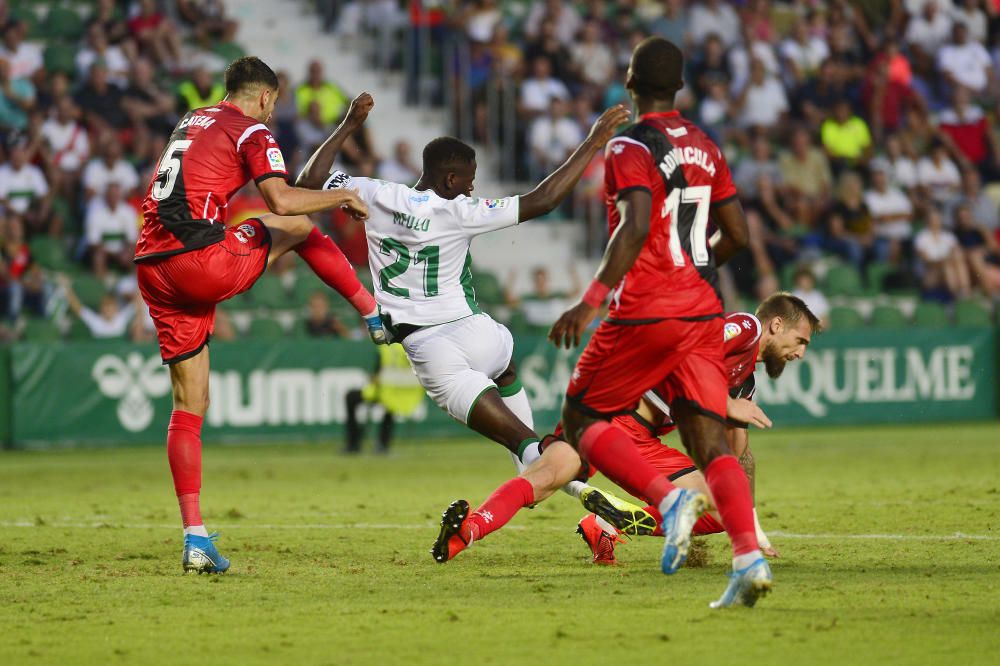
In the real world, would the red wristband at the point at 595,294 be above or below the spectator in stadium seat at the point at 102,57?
below

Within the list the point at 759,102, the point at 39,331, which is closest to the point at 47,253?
the point at 39,331

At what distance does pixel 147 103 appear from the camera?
19141mm

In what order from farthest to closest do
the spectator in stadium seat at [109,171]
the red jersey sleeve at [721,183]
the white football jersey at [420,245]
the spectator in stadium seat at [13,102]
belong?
the spectator in stadium seat at [13,102]
the spectator in stadium seat at [109,171]
the white football jersey at [420,245]
the red jersey sleeve at [721,183]

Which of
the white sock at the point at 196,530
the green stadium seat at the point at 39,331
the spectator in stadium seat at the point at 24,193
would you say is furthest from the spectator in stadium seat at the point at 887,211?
the white sock at the point at 196,530

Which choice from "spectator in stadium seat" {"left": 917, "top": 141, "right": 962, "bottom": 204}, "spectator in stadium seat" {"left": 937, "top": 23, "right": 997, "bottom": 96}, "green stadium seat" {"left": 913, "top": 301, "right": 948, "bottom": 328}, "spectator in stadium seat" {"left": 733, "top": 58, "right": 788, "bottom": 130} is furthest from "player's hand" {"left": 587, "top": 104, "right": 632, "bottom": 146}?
"spectator in stadium seat" {"left": 937, "top": 23, "right": 997, "bottom": 96}

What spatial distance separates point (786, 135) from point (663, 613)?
58.0 feet

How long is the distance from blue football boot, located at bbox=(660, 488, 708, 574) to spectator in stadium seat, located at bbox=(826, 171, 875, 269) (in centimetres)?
1582

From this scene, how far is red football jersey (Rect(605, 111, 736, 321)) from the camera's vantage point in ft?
20.7

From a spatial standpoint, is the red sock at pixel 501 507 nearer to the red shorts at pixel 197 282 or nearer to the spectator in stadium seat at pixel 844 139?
the red shorts at pixel 197 282

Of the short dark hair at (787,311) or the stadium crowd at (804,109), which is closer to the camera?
the short dark hair at (787,311)

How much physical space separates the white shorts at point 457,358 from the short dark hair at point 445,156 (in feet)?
2.62

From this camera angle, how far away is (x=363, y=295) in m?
8.24

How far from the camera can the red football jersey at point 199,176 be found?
24.9ft

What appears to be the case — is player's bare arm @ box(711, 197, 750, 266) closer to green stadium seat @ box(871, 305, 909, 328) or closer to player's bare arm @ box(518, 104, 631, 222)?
Answer: player's bare arm @ box(518, 104, 631, 222)
